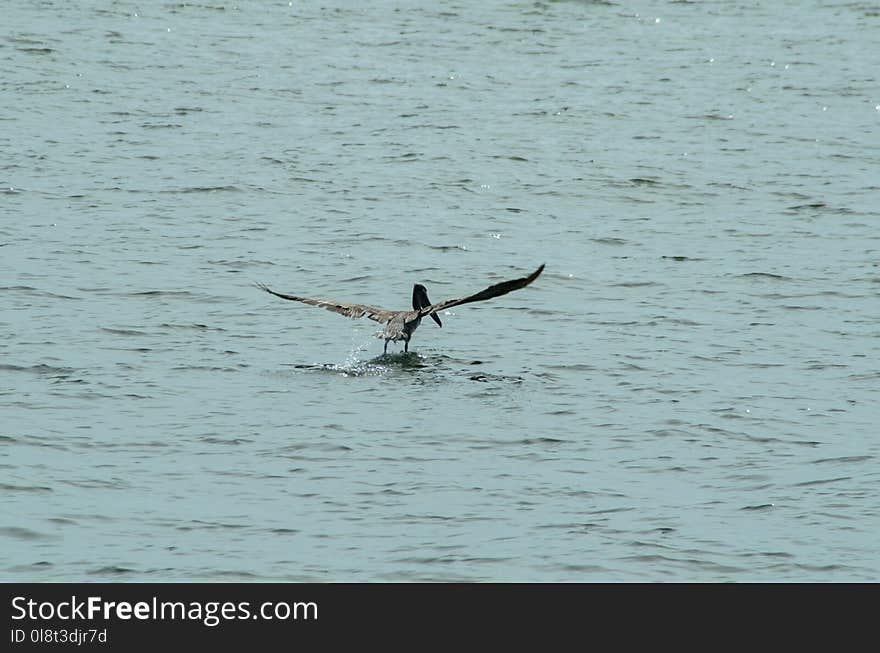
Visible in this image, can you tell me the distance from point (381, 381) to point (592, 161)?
12.8 metres

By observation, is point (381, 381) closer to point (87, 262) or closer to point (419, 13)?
point (87, 262)

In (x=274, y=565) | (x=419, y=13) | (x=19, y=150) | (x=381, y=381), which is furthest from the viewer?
(x=419, y=13)

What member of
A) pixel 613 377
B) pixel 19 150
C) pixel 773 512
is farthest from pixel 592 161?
pixel 773 512

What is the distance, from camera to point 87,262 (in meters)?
20.4

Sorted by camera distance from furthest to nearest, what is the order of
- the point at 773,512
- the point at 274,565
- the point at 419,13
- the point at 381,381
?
the point at 419,13, the point at 381,381, the point at 773,512, the point at 274,565

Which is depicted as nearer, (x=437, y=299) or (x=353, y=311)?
(x=353, y=311)

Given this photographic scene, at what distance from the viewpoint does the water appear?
11.5 m

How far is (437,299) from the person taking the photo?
770 inches

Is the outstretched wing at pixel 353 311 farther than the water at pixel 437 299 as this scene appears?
Yes

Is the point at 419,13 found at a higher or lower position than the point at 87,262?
higher

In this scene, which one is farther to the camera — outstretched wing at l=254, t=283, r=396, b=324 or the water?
outstretched wing at l=254, t=283, r=396, b=324

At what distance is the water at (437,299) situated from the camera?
11.5m

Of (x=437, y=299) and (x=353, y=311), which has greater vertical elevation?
(x=353, y=311)
